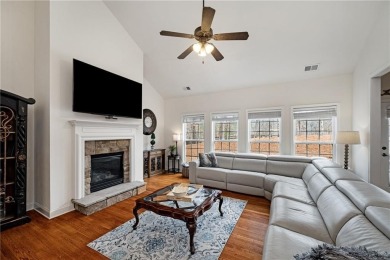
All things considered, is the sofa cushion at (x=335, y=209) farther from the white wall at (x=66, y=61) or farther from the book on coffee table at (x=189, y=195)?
the white wall at (x=66, y=61)

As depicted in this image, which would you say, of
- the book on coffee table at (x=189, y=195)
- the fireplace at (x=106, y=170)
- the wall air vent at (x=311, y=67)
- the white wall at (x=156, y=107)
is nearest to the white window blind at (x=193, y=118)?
the white wall at (x=156, y=107)

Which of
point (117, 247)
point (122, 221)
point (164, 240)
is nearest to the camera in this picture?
point (117, 247)

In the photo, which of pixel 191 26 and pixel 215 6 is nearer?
pixel 215 6

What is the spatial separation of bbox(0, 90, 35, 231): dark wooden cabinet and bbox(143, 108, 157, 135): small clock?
9.64 feet

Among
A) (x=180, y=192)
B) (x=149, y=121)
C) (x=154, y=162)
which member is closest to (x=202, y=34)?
(x=180, y=192)

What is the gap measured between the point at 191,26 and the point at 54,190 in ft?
11.7

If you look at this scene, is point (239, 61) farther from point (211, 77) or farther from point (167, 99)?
point (167, 99)

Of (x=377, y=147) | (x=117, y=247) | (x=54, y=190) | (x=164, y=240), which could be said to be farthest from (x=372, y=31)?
(x=54, y=190)

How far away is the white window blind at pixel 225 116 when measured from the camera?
16.4 ft

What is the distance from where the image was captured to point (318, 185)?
241 centimetres

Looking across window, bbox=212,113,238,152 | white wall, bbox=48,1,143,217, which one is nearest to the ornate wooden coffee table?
white wall, bbox=48,1,143,217

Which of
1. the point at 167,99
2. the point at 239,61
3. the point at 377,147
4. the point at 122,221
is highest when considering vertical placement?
the point at 239,61

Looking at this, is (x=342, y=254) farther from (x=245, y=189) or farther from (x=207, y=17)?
(x=245, y=189)

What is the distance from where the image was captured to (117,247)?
6.45ft
